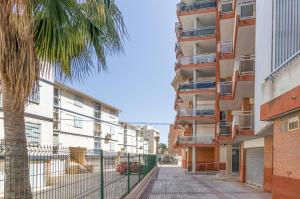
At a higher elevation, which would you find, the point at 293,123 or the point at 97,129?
the point at 293,123

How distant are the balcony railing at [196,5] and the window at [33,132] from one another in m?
22.4

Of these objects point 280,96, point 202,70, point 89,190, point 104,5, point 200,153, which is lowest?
point 200,153

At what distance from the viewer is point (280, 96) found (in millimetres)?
9586

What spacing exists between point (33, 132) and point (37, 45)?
15125mm

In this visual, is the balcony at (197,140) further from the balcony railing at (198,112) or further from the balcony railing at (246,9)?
the balcony railing at (246,9)

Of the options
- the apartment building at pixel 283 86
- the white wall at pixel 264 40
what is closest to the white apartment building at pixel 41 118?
the white wall at pixel 264 40

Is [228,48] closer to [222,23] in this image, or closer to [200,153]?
[222,23]

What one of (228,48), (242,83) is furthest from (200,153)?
(242,83)

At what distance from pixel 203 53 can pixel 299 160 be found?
30490 mm

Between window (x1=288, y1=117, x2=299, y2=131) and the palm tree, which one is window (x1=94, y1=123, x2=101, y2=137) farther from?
the palm tree

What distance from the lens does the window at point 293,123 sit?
9.08m

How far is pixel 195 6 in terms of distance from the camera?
35.9m

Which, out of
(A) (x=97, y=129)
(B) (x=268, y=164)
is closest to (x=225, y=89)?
(B) (x=268, y=164)

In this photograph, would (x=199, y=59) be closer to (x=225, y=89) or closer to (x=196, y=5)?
(x=196, y=5)
